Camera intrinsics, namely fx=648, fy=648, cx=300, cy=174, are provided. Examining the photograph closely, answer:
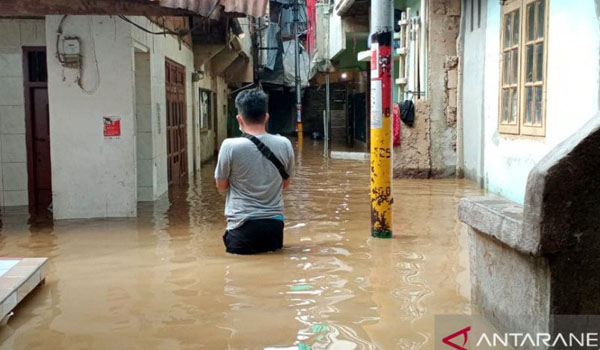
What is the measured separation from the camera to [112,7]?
300 inches

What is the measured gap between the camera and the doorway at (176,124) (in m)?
12.3

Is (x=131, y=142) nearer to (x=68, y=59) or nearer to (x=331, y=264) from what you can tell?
(x=68, y=59)

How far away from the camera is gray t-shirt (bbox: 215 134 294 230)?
591 centimetres

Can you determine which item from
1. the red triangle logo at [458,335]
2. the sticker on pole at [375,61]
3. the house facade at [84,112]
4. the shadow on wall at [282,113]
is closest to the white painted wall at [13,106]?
the house facade at [84,112]

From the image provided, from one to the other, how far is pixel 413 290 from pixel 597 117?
2201 mm

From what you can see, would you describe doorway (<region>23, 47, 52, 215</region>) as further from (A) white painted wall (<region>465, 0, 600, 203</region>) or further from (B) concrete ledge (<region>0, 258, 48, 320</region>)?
(A) white painted wall (<region>465, 0, 600, 203</region>)

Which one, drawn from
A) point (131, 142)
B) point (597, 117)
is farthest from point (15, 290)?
point (131, 142)

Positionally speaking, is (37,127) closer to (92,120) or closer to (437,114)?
(92,120)

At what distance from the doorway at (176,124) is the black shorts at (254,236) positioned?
256 inches

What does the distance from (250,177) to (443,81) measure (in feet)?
25.5

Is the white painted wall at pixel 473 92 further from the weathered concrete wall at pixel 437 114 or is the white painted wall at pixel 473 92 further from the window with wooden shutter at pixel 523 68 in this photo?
the window with wooden shutter at pixel 523 68

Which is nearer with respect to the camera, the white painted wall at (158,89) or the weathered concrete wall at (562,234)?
the weathered concrete wall at (562,234)

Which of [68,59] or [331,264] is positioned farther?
[68,59]

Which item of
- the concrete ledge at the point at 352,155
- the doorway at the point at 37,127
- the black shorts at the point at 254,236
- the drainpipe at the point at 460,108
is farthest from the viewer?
the concrete ledge at the point at 352,155
